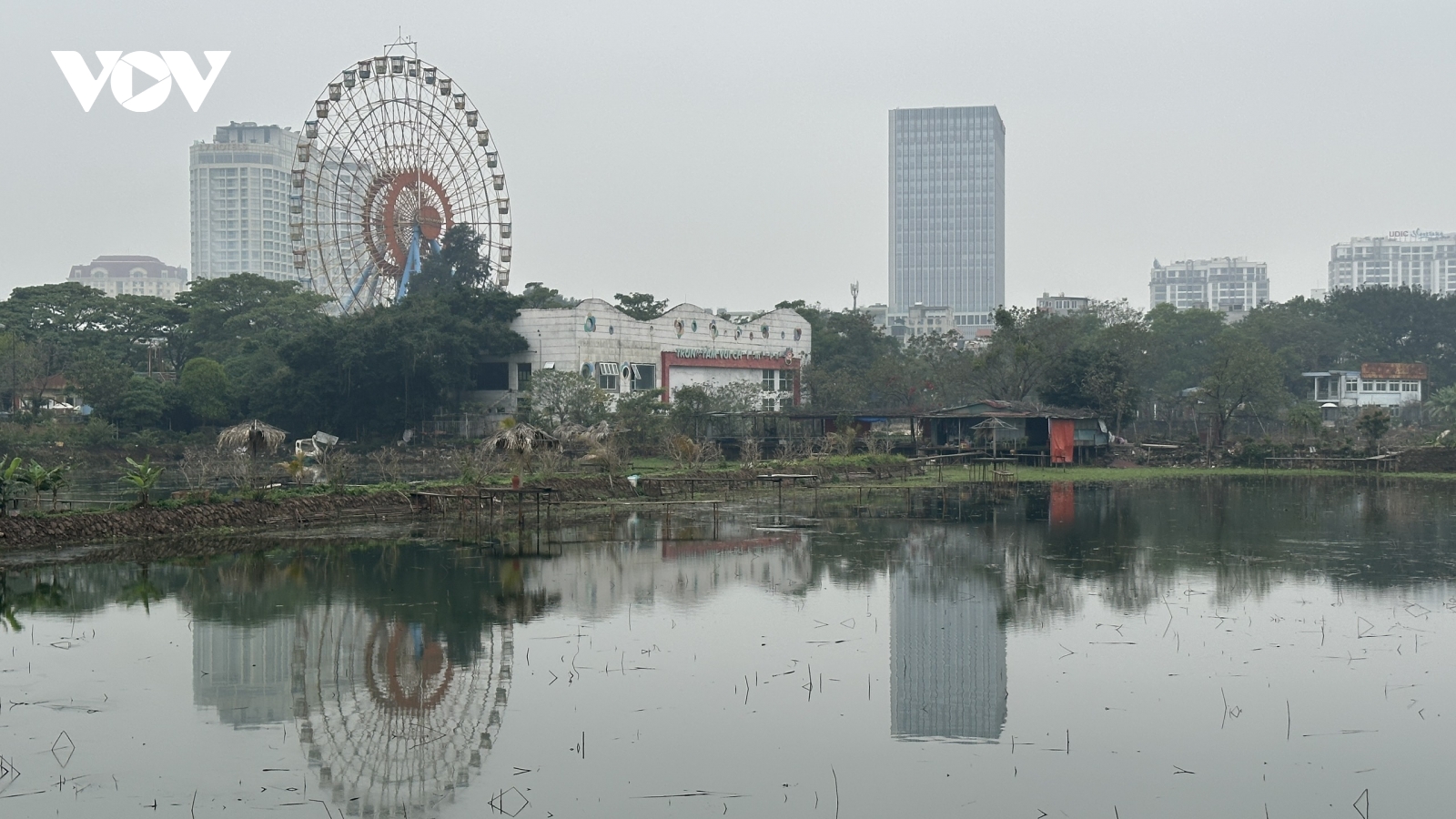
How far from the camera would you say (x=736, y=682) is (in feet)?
47.5

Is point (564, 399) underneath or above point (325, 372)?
underneath

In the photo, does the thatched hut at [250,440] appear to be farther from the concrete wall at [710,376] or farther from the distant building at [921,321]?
the distant building at [921,321]

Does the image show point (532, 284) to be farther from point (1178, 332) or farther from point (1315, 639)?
point (1315, 639)

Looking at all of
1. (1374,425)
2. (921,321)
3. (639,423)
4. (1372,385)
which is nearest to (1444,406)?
(1372,385)

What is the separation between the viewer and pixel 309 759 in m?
11.7

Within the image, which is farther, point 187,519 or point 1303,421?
point 1303,421

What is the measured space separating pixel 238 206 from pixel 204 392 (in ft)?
465

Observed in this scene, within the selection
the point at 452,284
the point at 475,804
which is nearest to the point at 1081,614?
the point at 475,804

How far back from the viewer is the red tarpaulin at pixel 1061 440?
5119 centimetres

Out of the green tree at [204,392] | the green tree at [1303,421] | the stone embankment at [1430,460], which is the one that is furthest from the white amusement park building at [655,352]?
the stone embankment at [1430,460]

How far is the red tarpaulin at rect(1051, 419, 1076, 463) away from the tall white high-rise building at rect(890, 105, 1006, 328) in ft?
416

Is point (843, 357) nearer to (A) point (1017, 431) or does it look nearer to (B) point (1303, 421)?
(A) point (1017, 431)

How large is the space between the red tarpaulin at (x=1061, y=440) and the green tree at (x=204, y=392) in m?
35.6

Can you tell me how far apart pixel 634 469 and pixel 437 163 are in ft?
77.0
